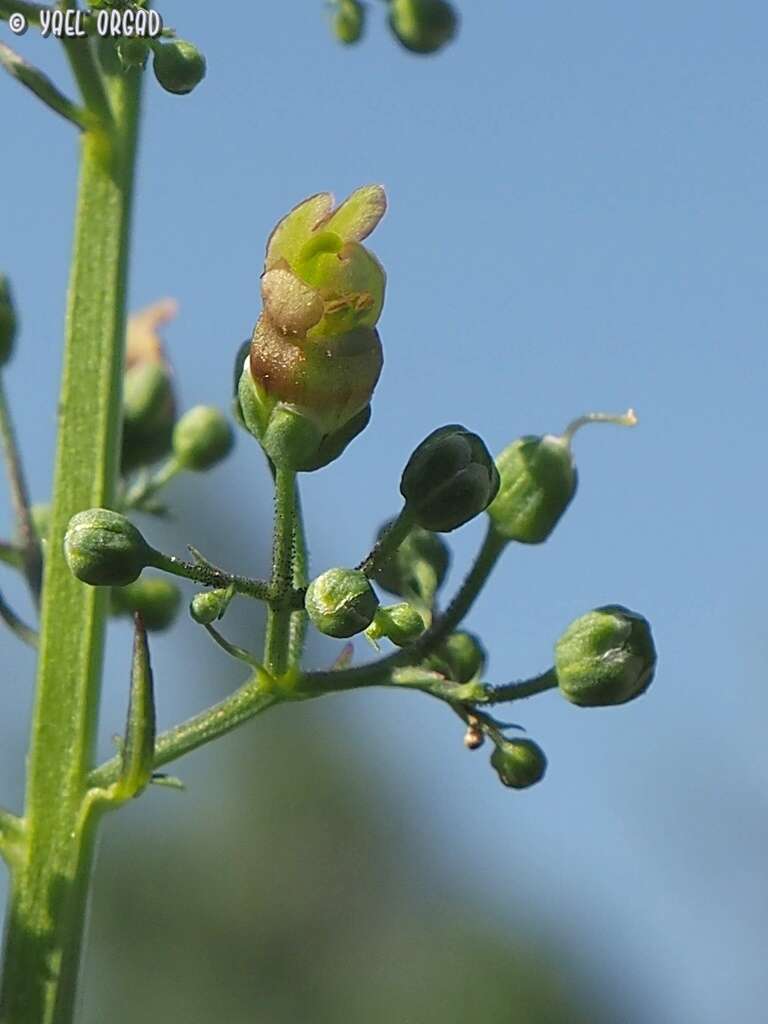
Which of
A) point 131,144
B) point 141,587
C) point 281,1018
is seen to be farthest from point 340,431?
point 281,1018

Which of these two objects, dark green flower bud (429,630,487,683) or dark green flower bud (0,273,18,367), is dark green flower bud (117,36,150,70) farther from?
dark green flower bud (429,630,487,683)

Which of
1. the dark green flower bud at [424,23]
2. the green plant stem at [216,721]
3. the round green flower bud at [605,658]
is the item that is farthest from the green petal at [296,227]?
the dark green flower bud at [424,23]

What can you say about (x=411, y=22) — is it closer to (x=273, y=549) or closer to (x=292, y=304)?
(x=292, y=304)

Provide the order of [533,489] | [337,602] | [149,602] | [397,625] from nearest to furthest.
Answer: [337,602]
[397,625]
[533,489]
[149,602]

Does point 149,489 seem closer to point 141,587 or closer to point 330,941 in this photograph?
point 141,587

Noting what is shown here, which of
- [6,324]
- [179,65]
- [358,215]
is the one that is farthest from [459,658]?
[6,324]

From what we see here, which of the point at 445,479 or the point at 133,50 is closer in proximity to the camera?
the point at 445,479

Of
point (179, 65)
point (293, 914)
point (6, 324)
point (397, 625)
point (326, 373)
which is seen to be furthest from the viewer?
point (293, 914)
